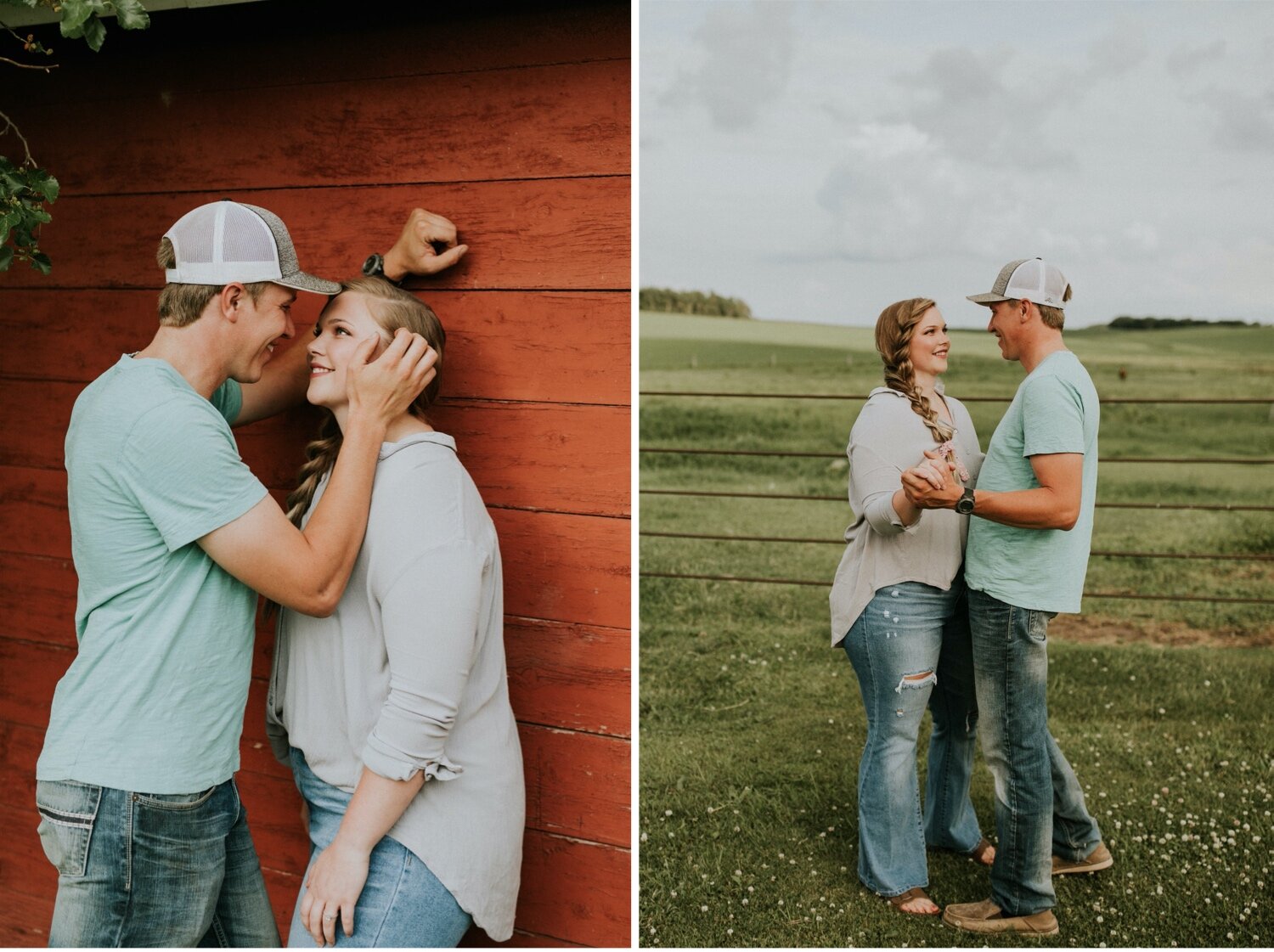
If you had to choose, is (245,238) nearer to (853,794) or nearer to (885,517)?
(885,517)

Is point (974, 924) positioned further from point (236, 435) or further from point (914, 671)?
point (236, 435)

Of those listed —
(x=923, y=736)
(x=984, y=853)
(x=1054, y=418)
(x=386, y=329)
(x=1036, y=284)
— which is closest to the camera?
(x=386, y=329)

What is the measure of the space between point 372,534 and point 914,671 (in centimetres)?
171

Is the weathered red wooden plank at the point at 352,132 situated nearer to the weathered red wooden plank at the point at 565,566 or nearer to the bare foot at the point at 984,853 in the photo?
the weathered red wooden plank at the point at 565,566

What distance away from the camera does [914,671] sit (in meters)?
2.85

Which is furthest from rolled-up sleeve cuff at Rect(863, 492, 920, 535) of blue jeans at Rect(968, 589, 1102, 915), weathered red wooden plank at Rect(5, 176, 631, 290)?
weathered red wooden plank at Rect(5, 176, 631, 290)

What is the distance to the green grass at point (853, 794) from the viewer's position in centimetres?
299

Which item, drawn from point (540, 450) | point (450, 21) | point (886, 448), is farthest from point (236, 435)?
point (886, 448)

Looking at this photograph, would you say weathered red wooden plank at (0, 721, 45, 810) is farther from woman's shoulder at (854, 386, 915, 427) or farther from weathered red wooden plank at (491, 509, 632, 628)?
woman's shoulder at (854, 386, 915, 427)

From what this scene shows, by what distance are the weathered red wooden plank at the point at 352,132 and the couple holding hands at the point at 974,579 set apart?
117 cm

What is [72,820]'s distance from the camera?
169cm

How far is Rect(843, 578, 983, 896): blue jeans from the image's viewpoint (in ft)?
9.30

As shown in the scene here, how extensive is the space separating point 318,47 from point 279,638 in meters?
1.33

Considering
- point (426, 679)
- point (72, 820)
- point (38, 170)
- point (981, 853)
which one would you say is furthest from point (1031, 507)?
point (38, 170)
